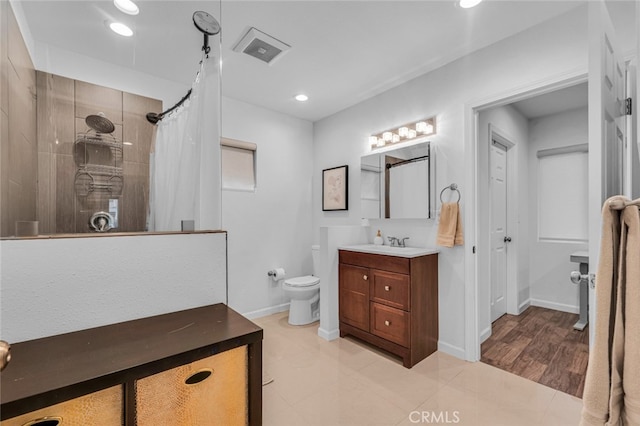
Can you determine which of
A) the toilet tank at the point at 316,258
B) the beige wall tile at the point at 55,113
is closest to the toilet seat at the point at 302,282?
the toilet tank at the point at 316,258

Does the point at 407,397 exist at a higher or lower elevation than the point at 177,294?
lower

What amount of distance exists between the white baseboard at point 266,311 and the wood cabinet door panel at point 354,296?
3.36 feet

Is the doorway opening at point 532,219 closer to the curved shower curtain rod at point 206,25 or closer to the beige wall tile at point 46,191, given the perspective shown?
the curved shower curtain rod at point 206,25

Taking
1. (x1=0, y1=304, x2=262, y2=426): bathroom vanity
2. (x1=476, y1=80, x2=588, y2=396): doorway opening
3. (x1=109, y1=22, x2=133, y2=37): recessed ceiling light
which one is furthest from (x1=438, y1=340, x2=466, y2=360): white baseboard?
(x1=109, y1=22, x2=133, y2=37): recessed ceiling light

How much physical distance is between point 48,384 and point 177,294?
51 centimetres

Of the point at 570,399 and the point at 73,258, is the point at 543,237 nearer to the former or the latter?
the point at 570,399

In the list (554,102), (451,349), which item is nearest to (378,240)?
(451,349)

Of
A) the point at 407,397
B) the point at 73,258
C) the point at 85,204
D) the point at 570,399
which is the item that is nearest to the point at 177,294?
the point at 73,258

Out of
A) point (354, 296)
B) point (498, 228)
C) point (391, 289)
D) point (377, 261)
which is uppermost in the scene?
point (498, 228)

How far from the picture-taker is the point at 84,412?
2.32 ft

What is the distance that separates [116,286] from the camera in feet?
3.44

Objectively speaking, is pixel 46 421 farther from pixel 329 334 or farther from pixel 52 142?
pixel 329 334

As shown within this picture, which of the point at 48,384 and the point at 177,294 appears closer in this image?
the point at 48,384

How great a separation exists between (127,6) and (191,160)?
90 cm
